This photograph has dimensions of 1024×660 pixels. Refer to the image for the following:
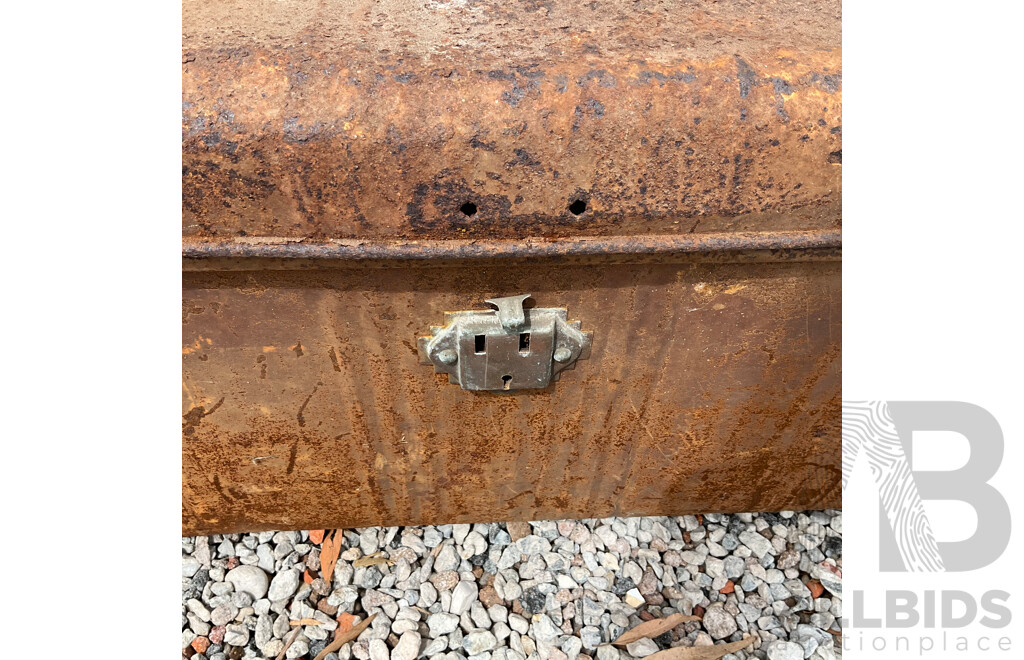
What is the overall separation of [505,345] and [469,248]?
0.56 feet

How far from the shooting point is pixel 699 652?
1406 millimetres

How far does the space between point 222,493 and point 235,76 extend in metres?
0.79

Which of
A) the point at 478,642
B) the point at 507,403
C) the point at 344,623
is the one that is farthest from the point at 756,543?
the point at 344,623

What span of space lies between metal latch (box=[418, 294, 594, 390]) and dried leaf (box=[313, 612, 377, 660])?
1.96ft

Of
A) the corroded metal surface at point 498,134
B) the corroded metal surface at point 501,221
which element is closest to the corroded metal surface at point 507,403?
the corroded metal surface at point 501,221

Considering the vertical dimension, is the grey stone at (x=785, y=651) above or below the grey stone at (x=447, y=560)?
below

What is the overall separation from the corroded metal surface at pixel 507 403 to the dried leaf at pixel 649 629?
203mm

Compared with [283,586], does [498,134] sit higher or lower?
higher

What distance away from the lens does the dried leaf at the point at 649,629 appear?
141 centimetres

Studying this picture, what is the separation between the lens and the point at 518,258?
3.03 ft

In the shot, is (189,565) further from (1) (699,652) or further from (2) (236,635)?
(1) (699,652)

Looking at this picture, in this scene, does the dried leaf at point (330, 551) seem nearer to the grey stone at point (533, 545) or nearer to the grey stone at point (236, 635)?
the grey stone at point (236, 635)

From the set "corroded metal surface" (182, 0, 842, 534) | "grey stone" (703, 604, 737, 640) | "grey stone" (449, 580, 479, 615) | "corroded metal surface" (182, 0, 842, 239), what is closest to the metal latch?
"corroded metal surface" (182, 0, 842, 534)

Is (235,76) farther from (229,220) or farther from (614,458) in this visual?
(614,458)
